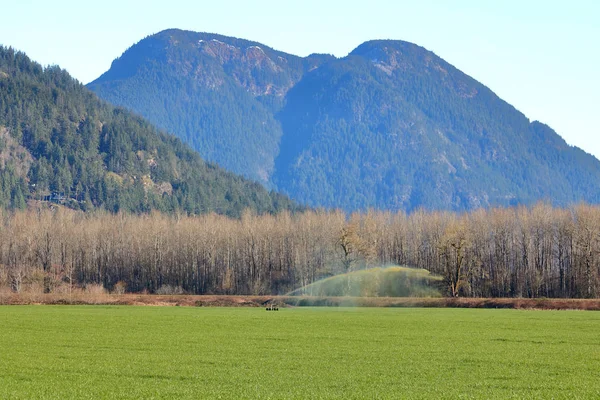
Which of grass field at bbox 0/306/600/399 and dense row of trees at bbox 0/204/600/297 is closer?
grass field at bbox 0/306/600/399

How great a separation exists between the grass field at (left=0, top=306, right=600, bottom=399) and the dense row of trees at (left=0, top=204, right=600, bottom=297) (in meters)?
73.8

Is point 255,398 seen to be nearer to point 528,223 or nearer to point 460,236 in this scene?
point 460,236

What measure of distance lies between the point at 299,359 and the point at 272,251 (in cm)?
12619

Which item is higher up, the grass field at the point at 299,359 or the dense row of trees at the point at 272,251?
the dense row of trees at the point at 272,251

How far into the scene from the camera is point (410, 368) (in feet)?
136

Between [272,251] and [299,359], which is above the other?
[272,251]

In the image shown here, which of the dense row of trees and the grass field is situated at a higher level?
the dense row of trees

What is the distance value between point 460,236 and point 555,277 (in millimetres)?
22507

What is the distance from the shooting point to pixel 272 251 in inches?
6747

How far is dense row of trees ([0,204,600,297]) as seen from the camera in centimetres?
14575

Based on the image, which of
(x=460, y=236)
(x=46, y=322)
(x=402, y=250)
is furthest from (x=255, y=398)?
(x=402, y=250)

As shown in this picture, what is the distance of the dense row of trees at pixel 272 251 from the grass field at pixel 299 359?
73847 millimetres

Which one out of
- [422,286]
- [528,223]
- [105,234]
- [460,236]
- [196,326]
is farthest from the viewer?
[105,234]

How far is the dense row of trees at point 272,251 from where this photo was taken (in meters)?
146
